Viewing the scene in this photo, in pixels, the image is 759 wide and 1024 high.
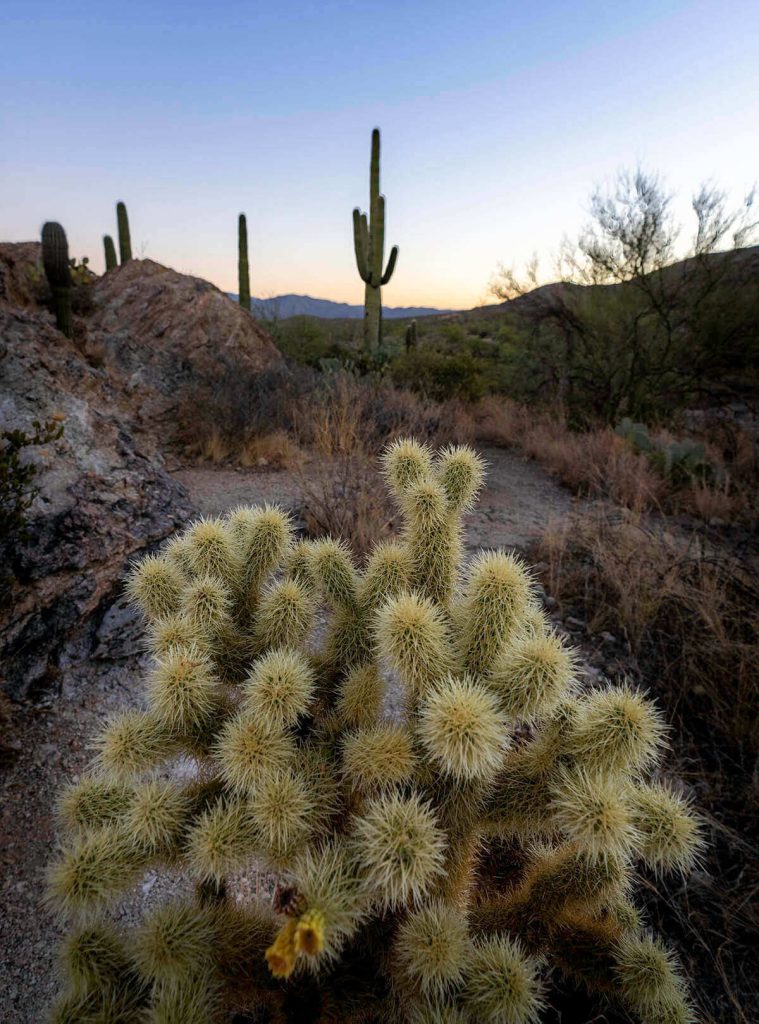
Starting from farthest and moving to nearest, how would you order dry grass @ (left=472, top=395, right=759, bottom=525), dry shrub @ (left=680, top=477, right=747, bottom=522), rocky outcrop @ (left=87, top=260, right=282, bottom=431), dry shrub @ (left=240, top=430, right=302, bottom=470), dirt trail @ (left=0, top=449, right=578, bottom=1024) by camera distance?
rocky outcrop @ (left=87, top=260, right=282, bottom=431), dry shrub @ (left=240, top=430, right=302, bottom=470), dry grass @ (left=472, top=395, right=759, bottom=525), dry shrub @ (left=680, top=477, right=747, bottom=522), dirt trail @ (left=0, top=449, right=578, bottom=1024)

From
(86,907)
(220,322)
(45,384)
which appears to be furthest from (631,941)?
(220,322)

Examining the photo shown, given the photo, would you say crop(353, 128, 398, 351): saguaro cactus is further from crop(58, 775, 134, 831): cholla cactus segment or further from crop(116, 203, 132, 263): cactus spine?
crop(58, 775, 134, 831): cholla cactus segment

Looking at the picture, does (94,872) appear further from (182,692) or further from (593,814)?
(593,814)

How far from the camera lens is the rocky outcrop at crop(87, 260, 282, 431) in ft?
26.2

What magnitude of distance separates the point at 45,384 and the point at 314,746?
300 cm

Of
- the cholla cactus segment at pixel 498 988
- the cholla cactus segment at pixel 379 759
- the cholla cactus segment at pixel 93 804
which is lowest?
the cholla cactus segment at pixel 498 988

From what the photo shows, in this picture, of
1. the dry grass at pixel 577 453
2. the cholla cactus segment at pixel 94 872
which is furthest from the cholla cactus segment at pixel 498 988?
the dry grass at pixel 577 453

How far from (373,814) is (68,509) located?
2.34 metres

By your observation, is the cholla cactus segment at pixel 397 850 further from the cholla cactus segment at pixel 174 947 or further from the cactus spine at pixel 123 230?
the cactus spine at pixel 123 230

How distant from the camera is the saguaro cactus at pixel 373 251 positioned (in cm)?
1318

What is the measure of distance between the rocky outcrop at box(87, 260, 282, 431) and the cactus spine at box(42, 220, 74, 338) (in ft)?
3.01

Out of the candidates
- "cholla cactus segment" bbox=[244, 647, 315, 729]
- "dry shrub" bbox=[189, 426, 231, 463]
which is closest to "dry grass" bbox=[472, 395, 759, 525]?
"dry shrub" bbox=[189, 426, 231, 463]

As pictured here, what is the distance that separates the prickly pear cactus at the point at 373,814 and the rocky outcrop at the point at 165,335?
684 centimetres

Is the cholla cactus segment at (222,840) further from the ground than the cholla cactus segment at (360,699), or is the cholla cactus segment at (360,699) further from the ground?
the cholla cactus segment at (360,699)
